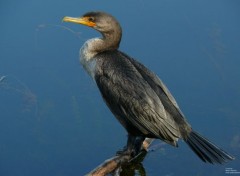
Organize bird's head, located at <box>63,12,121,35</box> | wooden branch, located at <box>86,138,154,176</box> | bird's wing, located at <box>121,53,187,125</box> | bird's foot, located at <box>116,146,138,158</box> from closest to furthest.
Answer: wooden branch, located at <box>86,138,154,176</box> < bird's wing, located at <box>121,53,187,125</box> < bird's foot, located at <box>116,146,138,158</box> < bird's head, located at <box>63,12,121,35</box>

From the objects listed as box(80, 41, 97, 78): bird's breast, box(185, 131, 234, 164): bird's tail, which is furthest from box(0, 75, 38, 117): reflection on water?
box(185, 131, 234, 164): bird's tail

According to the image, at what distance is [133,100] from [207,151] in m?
0.74

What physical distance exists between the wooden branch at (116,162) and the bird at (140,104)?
2.8 inches

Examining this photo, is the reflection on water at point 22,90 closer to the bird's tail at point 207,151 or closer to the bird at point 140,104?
the bird at point 140,104

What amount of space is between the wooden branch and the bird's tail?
1.96 ft

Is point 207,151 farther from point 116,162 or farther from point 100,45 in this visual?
point 100,45

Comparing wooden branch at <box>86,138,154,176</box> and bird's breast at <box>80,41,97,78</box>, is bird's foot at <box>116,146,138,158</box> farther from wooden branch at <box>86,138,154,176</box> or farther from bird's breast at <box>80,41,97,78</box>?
bird's breast at <box>80,41,97,78</box>

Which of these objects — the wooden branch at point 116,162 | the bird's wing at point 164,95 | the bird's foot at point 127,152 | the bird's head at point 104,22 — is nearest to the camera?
the wooden branch at point 116,162

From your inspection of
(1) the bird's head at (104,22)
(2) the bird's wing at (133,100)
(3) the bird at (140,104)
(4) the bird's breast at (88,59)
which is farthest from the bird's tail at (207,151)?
(1) the bird's head at (104,22)

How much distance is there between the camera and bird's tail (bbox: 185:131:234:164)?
16.0 ft

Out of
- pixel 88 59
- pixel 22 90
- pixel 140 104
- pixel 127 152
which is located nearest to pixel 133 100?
pixel 140 104

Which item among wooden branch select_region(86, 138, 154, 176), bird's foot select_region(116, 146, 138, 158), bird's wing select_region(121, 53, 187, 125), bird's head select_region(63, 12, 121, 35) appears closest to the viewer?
wooden branch select_region(86, 138, 154, 176)

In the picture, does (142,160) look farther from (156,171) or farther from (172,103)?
(172,103)

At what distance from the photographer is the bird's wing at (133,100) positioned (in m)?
4.87
